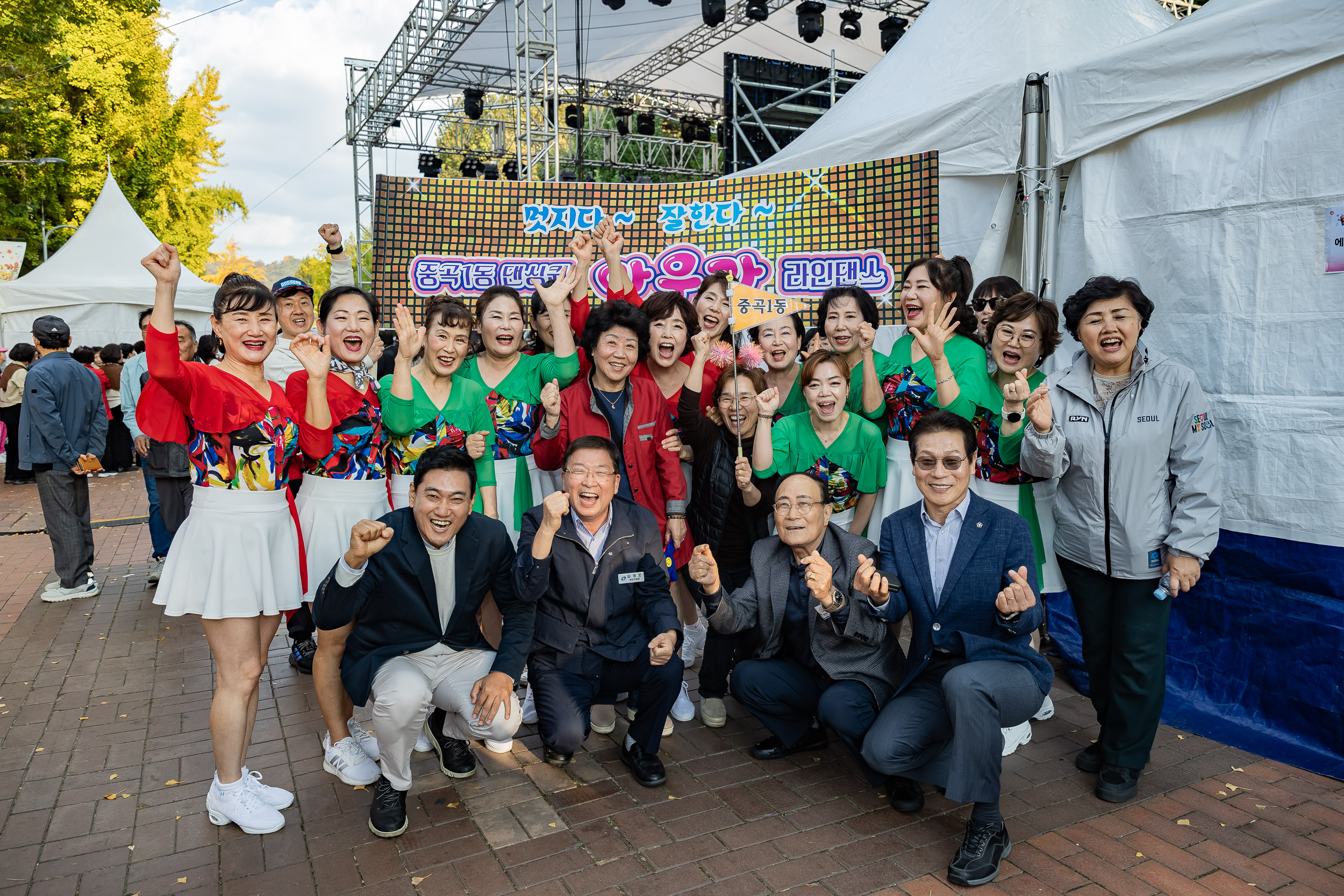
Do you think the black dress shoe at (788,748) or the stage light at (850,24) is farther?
the stage light at (850,24)

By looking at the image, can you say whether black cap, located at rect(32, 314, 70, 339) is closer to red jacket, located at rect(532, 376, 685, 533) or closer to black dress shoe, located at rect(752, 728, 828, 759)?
red jacket, located at rect(532, 376, 685, 533)

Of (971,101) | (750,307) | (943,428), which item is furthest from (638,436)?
(971,101)

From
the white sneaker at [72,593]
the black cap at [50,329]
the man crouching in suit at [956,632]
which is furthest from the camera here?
the black cap at [50,329]

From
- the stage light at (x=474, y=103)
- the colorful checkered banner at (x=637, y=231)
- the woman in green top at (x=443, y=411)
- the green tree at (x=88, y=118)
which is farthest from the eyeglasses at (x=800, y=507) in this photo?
the green tree at (x=88, y=118)

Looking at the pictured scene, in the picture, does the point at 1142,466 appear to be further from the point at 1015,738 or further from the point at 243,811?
the point at 243,811

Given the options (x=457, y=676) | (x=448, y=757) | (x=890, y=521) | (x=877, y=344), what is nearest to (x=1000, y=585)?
(x=890, y=521)

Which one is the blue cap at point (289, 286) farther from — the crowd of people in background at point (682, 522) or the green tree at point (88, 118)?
the green tree at point (88, 118)

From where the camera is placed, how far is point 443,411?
3.81m

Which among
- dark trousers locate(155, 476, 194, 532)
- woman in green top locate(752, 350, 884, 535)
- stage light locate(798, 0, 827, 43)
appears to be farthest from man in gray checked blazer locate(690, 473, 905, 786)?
stage light locate(798, 0, 827, 43)

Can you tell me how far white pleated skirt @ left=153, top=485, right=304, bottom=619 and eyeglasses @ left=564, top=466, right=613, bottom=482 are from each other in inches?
42.8

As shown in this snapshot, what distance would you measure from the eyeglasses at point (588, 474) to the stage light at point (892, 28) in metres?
12.2

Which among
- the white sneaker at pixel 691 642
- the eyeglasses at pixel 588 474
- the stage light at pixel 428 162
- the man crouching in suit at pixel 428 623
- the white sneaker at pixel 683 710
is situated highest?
the stage light at pixel 428 162

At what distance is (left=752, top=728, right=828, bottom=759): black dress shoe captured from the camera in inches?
144

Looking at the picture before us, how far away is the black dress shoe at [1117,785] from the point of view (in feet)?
10.7
